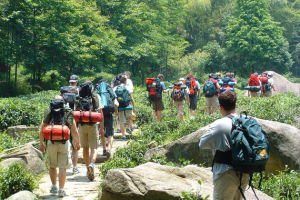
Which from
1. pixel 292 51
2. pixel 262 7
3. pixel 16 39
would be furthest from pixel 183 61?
pixel 16 39

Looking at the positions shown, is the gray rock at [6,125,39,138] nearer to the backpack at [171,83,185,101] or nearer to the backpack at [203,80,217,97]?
the backpack at [171,83,185,101]

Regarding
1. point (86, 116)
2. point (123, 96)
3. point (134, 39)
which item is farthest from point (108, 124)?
point (134, 39)

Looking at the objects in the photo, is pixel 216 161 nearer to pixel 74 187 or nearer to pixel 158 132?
pixel 74 187

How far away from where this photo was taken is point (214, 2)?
4856cm

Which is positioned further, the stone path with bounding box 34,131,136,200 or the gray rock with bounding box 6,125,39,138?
the gray rock with bounding box 6,125,39,138

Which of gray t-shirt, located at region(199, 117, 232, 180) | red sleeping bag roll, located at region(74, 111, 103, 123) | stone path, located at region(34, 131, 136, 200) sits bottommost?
stone path, located at region(34, 131, 136, 200)

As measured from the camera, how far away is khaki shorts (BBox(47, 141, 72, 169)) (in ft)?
20.5

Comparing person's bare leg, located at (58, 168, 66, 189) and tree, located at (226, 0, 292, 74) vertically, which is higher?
tree, located at (226, 0, 292, 74)

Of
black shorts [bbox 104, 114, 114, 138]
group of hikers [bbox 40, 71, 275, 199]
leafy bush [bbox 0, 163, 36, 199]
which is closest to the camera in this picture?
group of hikers [bbox 40, 71, 275, 199]

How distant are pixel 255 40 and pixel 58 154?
37375 mm

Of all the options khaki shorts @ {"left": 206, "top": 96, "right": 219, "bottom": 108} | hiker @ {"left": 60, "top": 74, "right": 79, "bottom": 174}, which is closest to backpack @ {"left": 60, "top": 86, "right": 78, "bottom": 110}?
hiker @ {"left": 60, "top": 74, "right": 79, "bottom": 174}

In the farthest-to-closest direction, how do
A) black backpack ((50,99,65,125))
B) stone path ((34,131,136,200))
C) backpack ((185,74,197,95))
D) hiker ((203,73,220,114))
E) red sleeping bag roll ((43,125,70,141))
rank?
backpack ((185,74,197,95)) → hiker ((203,73,220,114)) → stone path ((34,131,136,200)) → black backpack ((50,99,65,125)) → red sleeping bag roll ((43,125,70,141))

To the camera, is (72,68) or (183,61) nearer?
(72,68)

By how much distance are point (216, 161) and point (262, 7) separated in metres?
41.0
